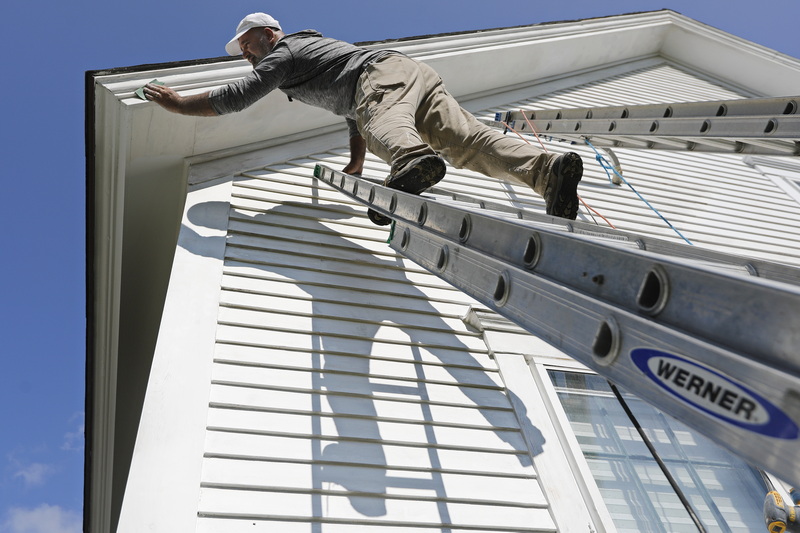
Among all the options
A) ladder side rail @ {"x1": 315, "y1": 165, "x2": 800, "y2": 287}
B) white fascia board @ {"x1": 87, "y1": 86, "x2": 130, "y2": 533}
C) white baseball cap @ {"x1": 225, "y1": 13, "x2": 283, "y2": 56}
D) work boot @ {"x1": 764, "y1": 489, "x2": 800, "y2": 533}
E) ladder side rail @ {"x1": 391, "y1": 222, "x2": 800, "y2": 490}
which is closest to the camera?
ladder side rail @ {"x1": 391, "y1": 222, "x2": 800, "y2": 490}

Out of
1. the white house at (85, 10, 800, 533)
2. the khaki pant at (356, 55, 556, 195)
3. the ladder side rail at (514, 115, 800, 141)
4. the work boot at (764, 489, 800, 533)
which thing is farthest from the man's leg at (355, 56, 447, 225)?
the work boot at (764, 489, 800, 533)

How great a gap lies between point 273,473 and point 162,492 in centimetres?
41

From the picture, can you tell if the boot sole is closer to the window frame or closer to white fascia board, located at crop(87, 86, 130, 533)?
the window frame

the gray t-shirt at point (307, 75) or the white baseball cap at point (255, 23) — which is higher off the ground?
the white baseball cap at point (255, 23)

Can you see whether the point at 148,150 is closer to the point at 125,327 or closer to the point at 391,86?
the point at 391,86

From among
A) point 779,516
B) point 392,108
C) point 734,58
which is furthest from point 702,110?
point 734,58

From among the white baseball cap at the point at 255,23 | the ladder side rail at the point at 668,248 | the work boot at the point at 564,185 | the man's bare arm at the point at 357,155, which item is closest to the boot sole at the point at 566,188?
the work boot at the point at 564,185

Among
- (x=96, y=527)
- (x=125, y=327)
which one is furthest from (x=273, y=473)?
(x=96, y=527)

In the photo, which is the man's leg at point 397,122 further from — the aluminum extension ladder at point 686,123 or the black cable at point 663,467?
the black cable at point 663,467

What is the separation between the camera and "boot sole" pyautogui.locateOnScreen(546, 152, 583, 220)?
2.54 meters

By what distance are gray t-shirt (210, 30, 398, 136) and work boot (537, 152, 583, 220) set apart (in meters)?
1.25

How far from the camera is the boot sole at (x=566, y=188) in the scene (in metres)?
2.54

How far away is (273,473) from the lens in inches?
98.0

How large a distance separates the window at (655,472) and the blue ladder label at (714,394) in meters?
1.96
